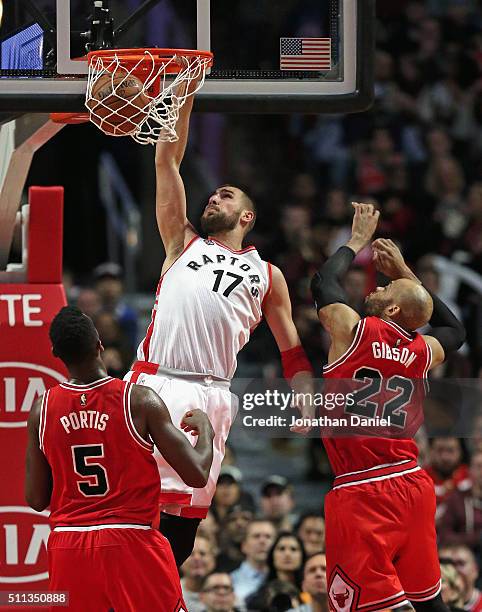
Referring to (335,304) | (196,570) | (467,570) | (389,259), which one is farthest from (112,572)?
(467,570)

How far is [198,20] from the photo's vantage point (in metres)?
7.26

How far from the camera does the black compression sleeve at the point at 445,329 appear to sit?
741 cm

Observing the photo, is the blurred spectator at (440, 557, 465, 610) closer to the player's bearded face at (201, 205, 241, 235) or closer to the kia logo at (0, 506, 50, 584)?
the kia logo at (0, 506, 50, 584)

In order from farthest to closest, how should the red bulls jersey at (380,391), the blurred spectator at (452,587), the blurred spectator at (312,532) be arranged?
the blurred spectator at (312,532) → the blurred spectator at (452,587) → the red bulls jersey at (380,391)

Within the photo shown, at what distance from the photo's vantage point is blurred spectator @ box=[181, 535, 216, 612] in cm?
923

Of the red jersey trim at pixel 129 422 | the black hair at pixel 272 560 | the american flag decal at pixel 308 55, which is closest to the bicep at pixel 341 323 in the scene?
the american flag decal at pixel 308 55

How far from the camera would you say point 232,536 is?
Result: 9.67 metres

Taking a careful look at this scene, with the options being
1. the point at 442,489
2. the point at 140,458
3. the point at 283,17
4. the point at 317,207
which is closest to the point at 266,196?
the point at 317,207

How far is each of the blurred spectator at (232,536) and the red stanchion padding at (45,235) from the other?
8.63ft

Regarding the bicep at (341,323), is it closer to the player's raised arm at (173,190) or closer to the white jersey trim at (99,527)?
the player's raised arm at (173,190)

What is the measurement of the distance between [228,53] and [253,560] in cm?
374

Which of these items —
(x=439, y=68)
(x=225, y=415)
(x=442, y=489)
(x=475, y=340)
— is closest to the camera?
(x=225, y=415)

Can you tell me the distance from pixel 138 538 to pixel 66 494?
0.37 metres

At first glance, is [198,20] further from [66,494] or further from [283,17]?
[66,494]
